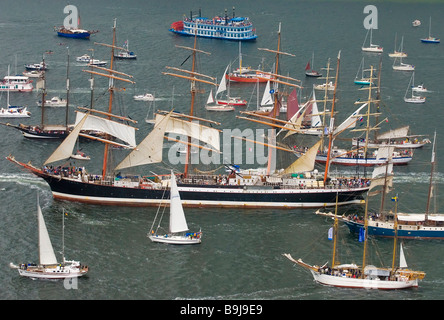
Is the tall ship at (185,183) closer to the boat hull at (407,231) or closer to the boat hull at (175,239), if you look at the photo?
the boat hull at (407,231)

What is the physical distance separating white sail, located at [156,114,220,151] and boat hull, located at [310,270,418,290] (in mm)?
32382

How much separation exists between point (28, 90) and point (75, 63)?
23042mm

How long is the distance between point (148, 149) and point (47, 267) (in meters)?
29.0

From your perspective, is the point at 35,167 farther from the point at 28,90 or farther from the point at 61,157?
the point at 28,90

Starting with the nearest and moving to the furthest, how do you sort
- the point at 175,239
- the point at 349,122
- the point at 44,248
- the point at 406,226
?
the point at 44,248 → the point at 175,239 → the point at 406,226 → the point at 349,122

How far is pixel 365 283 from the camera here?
298 feet

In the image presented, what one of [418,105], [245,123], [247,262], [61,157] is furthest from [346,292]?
[418,105]

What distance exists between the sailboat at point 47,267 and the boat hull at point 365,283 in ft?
86.2

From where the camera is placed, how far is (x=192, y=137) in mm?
118875

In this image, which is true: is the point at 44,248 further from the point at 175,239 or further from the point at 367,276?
the point at 367,276

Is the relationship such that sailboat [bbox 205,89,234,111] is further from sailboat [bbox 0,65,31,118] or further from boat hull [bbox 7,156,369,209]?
boat hull [bbox 7,156,369,209]

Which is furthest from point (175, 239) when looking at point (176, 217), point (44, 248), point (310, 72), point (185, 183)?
point (310, 72)

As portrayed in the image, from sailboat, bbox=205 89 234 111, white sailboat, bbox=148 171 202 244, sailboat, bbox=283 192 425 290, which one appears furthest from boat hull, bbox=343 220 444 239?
sailboat, bbox=205 89 234 111

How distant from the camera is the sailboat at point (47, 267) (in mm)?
90688
